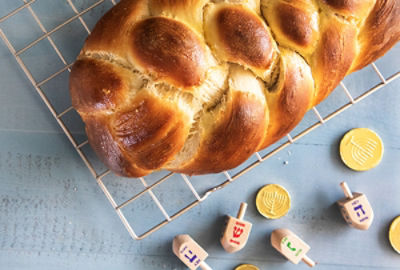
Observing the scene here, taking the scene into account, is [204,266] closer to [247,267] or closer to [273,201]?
[247,267]

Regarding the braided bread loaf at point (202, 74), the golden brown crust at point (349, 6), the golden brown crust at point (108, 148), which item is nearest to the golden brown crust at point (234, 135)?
the braided bread loaf at point (202, 74)

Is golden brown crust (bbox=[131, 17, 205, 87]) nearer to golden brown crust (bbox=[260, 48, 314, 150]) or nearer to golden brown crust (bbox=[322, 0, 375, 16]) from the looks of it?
golden brown crust (bbox=[260, 48, 314, 150])

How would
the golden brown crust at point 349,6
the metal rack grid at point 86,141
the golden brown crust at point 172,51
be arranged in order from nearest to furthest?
the golden brown crust at point 172,51 < the golden brown crust at point 349,6 < the metal rack grid at point 86,141

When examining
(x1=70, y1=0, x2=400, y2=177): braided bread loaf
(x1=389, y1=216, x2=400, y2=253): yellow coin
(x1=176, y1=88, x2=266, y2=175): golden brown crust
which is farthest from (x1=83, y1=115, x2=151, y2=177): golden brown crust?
(x1=389, y1=216, x2=400, y2=253): yellow coin

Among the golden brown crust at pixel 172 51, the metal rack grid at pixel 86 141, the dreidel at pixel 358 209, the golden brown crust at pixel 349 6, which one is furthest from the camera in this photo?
the dreidel at pixel 358 209

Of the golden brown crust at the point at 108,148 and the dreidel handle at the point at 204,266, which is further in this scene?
the dreidel handle at the point at 204,266

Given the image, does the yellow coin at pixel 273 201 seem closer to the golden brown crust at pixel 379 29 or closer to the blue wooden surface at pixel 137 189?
the blue wooden surface at pixel 137 189
